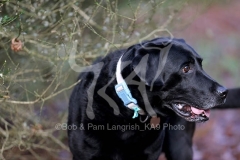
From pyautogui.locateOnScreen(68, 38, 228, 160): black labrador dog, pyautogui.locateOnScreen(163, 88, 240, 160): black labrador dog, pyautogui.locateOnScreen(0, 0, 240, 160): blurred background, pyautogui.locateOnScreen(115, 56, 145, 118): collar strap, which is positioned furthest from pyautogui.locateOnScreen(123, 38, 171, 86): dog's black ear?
pyautogui.locateOnScreen(163, 88, 240, 160): black labrador dog

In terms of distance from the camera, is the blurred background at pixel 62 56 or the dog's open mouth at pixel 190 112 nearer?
the dog's open mouth at pixel 190 112

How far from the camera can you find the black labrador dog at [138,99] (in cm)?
363

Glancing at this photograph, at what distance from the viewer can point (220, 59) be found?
368 inches

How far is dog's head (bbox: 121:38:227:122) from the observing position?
3.60m

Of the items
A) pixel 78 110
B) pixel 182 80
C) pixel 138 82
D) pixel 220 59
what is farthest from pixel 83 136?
pixel 220 59

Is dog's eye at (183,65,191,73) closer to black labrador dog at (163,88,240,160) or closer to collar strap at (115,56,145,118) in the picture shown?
collar strap at (115,56,145,118)

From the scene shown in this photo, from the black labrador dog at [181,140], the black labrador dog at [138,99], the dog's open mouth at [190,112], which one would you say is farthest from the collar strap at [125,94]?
the black labrador dog at [181,140]

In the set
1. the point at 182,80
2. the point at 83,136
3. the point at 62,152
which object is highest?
the point at 182,80

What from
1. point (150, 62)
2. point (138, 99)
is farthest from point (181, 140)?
point (150, 62)

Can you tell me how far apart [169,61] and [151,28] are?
1802mm

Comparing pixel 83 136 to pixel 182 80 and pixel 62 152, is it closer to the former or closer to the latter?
pixel 182 80

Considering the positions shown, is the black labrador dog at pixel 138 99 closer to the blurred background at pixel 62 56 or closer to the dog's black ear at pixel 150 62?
the dog's black ear at pixel 150 62

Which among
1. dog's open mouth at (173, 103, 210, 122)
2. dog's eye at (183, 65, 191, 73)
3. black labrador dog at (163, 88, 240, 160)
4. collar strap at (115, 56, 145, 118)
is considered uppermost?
dog's eye at (183, 65, 191, 73)

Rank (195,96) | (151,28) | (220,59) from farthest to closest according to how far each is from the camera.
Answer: (220,59) < (151,28) < (195,96)
